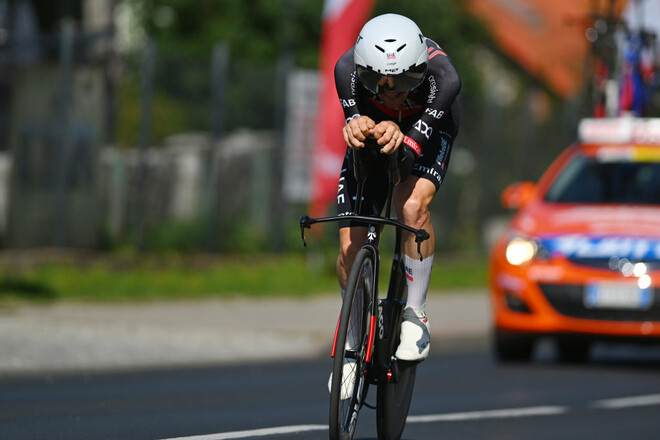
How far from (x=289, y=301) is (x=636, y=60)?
4681mm

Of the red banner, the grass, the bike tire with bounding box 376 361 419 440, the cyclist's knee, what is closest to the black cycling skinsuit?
the cyclist's knee

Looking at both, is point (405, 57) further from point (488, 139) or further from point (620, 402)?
point (488, 139)

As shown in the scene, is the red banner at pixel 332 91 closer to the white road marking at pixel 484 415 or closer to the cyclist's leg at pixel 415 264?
the white road marking at pixel 484 415

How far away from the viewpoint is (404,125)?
7.05 meters

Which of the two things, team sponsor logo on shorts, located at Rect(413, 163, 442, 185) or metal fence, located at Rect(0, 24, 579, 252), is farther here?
metal fence, located at Rect(0, 24, 579, 252)

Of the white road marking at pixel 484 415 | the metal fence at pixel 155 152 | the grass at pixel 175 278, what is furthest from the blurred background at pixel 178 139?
the white road marking at pixel 484 415

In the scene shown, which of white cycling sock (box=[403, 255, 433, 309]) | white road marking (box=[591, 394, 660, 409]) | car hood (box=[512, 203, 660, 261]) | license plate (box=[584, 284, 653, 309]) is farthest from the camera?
car hood (box=[512, 203, 660, 261])

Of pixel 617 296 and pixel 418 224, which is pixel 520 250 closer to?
pixel 617 296

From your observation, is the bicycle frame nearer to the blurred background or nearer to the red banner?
the blurred background

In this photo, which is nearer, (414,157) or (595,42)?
(414,157)

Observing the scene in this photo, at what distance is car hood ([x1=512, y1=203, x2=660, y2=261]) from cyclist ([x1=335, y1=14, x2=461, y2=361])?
497 cm

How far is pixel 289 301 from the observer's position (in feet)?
56.4

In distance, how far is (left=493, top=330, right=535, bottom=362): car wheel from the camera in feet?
41.0

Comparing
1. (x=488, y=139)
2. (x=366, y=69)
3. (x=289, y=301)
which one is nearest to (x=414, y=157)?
(x=366, y=69)
